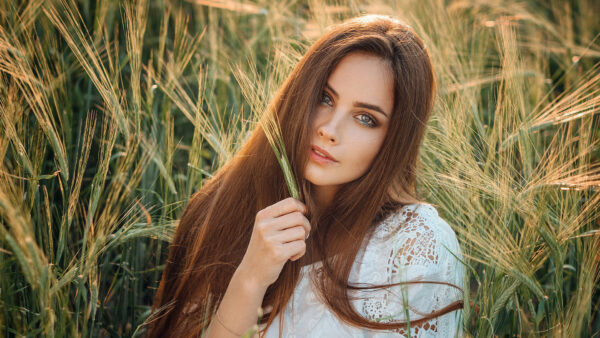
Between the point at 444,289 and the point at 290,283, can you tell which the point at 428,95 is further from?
the point at 290,283

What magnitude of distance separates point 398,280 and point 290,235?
372mm

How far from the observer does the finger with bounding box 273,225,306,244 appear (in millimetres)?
1292

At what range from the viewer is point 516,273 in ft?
3.85

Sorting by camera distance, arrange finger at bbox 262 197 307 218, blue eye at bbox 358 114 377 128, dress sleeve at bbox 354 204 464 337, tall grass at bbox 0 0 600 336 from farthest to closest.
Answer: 1. blue eye at bbox 358 114 377 128
2. dress sleeve at bbox 354 204 464 337
3. finger at bbox 262 197 307 218
4. tall grass at bbox 0 0 600 336

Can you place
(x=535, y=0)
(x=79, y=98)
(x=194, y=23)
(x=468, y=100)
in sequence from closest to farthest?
(x=468, y=100) → (x=79, y=98) → (x=194, y=23) → (x=535, y=0)

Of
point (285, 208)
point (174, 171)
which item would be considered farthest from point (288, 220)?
point (174, 171)

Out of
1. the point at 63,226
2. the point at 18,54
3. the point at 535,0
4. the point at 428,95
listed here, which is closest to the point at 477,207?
the point at 428,95

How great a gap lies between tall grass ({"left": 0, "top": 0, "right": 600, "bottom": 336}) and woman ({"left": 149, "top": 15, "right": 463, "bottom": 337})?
94mm

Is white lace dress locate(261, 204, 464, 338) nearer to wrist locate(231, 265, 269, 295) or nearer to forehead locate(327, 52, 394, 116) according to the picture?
wrist locate(231, 265, 269, 295)

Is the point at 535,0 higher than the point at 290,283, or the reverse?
the point at 535,0

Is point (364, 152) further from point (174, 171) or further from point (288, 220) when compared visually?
point (174, 171)

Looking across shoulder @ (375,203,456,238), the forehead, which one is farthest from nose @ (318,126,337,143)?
shoulder @ (375,203,456,238)

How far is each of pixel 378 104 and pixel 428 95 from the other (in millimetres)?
210

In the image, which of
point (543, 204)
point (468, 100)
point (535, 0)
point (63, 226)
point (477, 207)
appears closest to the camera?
point (63, 226)
